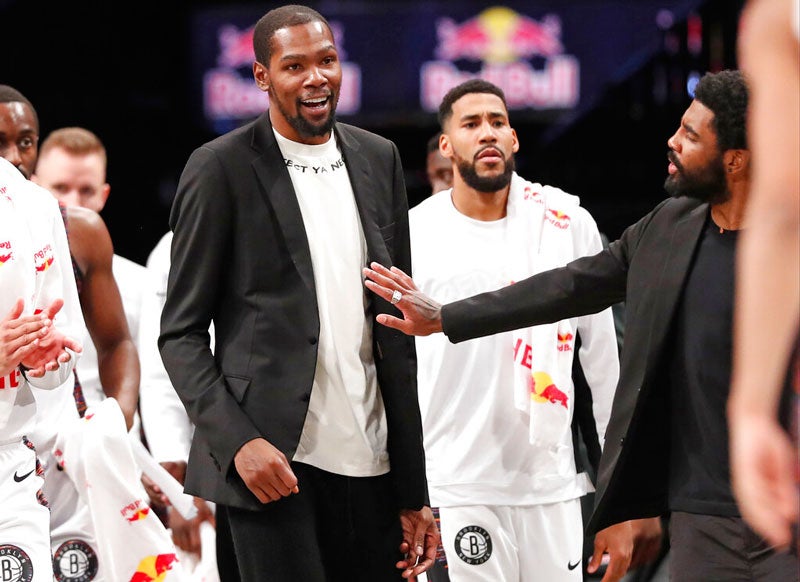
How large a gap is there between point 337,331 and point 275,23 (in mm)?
851

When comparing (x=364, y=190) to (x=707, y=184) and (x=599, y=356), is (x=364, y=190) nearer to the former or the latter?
(x=707, y=184)

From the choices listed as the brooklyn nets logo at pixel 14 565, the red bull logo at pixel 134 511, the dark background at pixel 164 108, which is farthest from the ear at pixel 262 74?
the dark background at pixel 164 108

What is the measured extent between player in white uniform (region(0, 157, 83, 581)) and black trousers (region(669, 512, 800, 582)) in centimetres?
169

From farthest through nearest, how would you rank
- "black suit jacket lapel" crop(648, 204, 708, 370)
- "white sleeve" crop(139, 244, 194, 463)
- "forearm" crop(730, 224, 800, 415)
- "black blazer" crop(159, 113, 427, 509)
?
"white sleeve" crop(139, 244, 194, 463)
"black suit jacket lapel" crop(648, 204, 708, 370)
"black blazer" crop(159, 113, 427, 509)
"forearm" crop(730, 224, 800, 415)

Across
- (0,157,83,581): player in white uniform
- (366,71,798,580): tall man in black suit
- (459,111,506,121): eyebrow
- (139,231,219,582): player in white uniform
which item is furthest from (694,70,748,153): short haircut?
(139,231,219,582): player in white uniform

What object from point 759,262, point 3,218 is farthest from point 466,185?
point 759,262

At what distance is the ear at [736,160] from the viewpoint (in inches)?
148

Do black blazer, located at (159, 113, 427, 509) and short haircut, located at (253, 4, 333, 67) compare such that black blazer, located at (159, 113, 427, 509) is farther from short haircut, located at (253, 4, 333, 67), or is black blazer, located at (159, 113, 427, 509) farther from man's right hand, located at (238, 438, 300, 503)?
short haircut, located at (253, 4, 333, 67)

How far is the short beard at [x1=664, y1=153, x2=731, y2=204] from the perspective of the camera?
3.70m

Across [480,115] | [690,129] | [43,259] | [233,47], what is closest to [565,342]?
[480,115]

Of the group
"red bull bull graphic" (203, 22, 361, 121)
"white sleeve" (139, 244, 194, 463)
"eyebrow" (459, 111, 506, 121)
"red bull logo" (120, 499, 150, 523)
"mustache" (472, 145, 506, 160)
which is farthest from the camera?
"red bull bull graphic" (203, 22, 361, 121)

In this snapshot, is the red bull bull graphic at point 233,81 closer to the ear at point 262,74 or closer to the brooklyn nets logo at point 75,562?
the brooklyn nets logo at point 75,562

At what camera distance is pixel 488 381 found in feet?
16.3

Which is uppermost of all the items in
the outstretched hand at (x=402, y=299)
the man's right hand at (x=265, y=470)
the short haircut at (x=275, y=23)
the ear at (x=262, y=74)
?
the short haircut at (x=275, y=23)
